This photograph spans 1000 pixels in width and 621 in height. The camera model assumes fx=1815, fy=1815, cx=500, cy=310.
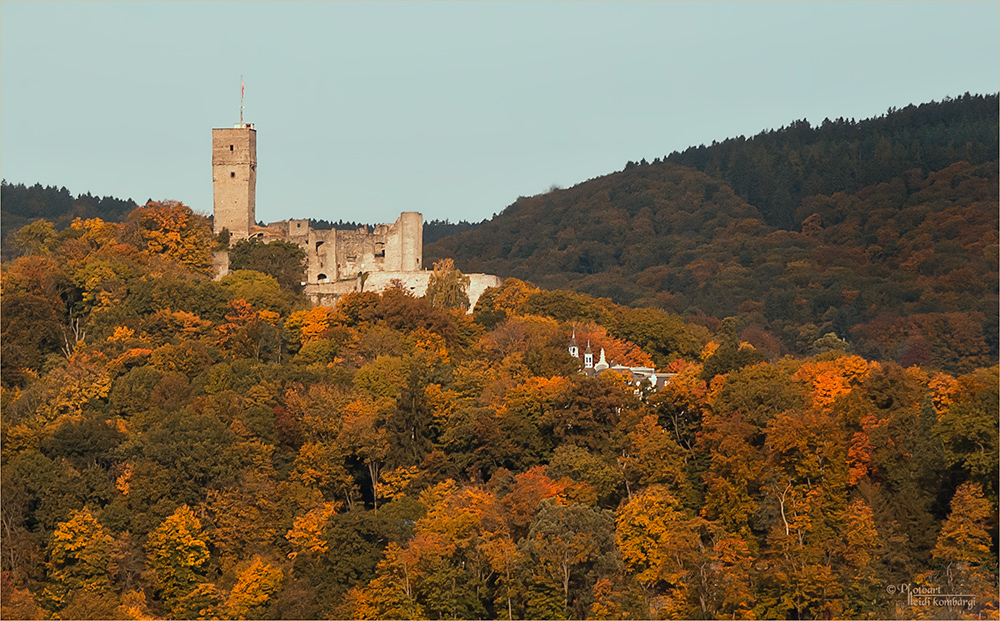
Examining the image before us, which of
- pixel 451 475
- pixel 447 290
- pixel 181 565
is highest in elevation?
pixel 447 290

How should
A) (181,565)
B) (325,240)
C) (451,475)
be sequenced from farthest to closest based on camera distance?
(325,240) < (451,475) < (181,565)

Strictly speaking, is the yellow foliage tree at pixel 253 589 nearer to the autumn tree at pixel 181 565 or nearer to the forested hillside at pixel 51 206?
the autumn tree at pixel 181 565

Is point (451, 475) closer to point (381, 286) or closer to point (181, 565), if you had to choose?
point (181, 565)

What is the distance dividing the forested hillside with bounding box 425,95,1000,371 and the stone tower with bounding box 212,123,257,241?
29937mm

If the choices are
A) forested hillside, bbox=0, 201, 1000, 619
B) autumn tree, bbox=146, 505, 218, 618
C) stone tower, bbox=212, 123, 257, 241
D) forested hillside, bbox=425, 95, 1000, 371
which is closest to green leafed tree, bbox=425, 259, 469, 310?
forested hillside, bbox=0, 201, 1000, 619

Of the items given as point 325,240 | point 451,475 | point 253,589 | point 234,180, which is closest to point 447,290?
point 325,240

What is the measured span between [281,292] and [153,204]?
337 inches

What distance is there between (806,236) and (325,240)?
208 feet

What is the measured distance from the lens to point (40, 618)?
48.8 metres

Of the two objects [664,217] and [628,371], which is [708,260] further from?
[628,371]

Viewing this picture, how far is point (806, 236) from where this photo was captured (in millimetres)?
129500

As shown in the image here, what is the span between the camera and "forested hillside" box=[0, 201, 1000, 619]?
1827 inches

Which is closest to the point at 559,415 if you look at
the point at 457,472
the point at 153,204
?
the point at 457,472

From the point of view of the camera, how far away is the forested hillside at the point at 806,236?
103 m
